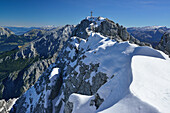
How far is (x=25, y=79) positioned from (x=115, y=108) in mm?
192867

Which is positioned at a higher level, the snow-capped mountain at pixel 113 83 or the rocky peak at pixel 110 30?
the rocky peak at pixel 110 30

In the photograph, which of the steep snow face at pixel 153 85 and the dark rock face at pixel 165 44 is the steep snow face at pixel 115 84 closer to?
the steep snow face at pixel 153 85

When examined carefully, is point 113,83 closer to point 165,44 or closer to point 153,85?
point 153,85

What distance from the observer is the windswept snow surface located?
26.8ft

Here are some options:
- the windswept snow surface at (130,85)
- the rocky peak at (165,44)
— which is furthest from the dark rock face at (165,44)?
the windswept snow surface at (130,85)

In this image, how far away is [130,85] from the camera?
10.6m

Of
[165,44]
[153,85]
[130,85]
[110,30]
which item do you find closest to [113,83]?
[130,85]

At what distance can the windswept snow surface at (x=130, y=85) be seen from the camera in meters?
8.18

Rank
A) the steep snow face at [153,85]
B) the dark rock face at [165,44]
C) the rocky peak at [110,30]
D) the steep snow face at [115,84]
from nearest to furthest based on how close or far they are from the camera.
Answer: the steep snow face at [153,85], the steep snow face at [115,84], the dark rock face at [165,44], the rocky peak at [110,30]

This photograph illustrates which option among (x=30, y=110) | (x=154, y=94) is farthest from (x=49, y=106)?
(x=154, y=94)

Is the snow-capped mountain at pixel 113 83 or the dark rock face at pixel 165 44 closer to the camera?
the snow-capped mountain at pixel 113 83

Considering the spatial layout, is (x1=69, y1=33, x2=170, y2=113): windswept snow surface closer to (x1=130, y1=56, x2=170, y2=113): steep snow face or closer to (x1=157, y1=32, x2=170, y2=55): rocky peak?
(x1=130, y1=56, x2=170, y2=113): steep snow face

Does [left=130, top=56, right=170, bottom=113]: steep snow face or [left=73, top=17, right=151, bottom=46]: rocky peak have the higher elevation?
[left=73, top=17, right=151, bottom=46]: rocky peak

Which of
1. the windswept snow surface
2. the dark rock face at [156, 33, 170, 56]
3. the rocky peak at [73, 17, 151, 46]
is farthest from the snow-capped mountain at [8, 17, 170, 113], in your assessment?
the rocky peak at [73, 17, 151, 46]
